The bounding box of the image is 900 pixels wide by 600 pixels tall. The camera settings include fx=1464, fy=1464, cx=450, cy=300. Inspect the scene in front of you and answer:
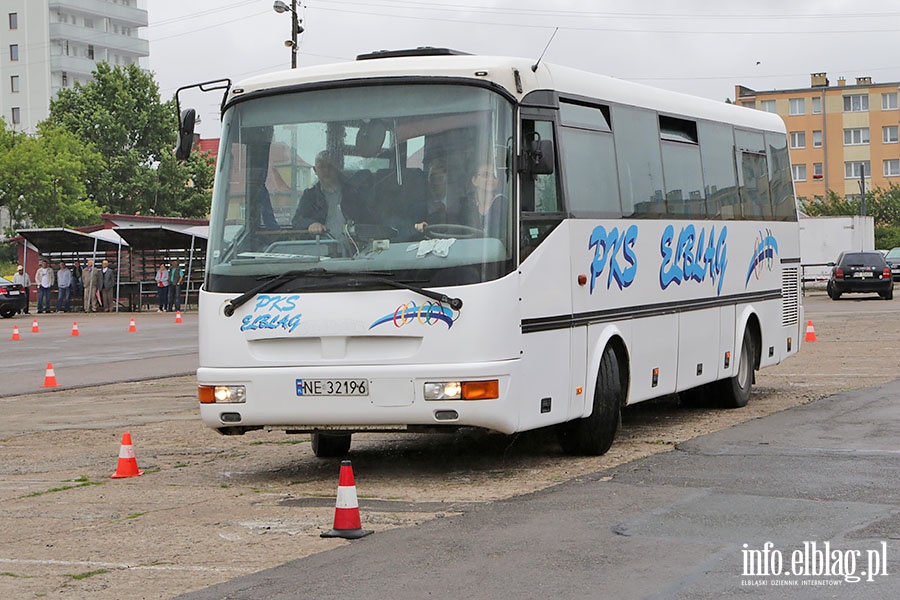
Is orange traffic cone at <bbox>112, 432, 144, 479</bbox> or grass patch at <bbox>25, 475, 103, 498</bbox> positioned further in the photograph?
orange traffic cone at <bbox>112, 432, 144, 479</bbox>

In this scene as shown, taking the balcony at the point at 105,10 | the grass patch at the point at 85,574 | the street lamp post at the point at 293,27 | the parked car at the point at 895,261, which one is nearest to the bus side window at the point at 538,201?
the grass patch at the point at 85,574

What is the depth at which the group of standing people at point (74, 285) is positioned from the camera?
52344 millimetres

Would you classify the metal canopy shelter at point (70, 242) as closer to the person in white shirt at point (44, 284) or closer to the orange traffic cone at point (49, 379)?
the person in white shirt at point (44, 284)

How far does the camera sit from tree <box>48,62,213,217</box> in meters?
85.2

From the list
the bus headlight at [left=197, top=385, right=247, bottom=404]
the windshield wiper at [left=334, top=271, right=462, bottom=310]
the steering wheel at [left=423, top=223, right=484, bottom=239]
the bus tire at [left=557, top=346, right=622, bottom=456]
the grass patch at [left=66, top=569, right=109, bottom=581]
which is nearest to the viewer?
the grass patch at [left=66, top=569, right=109, bottom=581]

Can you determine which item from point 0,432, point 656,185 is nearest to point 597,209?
point 656,185

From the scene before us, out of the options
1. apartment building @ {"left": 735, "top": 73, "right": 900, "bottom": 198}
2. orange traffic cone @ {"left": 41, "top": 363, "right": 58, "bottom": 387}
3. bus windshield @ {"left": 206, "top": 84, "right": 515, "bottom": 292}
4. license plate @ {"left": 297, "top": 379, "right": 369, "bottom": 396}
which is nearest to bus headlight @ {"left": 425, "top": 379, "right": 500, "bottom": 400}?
license plate @ {"left": 297, "top": 379, "right": 369, "bottom": 396}

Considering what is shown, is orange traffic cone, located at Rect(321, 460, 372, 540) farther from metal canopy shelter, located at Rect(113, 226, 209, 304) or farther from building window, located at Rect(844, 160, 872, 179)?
building window, located at Rect(844, 160, 872, 179)

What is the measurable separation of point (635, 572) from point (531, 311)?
12.5 ft

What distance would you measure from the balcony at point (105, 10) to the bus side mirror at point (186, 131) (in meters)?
118

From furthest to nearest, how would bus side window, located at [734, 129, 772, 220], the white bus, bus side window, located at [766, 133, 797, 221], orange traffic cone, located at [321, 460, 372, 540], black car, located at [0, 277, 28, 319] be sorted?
black car, located at [0, 277, 28, 319]
bus side window, located at [766, 133, 797, 221]
bus side window, located at [734, 129, 772, 220]
the white bus
orange traffic cone, located at [321, 460, 372, 540]

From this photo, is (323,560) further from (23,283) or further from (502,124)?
(23,283)

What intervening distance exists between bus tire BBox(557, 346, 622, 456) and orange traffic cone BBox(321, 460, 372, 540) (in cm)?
365

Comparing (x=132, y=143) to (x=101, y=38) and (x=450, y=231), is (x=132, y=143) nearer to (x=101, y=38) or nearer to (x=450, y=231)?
(x=101, y=38)
